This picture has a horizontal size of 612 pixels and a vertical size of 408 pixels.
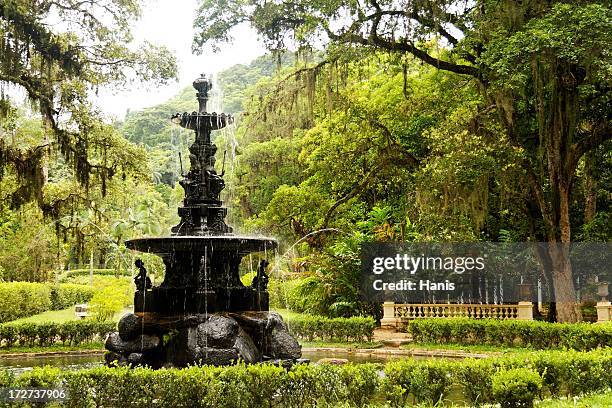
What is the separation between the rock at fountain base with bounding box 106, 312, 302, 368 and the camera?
9602mm

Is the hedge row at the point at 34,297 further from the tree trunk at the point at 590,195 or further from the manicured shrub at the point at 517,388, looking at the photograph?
the manicured shrub at the point at 517,388

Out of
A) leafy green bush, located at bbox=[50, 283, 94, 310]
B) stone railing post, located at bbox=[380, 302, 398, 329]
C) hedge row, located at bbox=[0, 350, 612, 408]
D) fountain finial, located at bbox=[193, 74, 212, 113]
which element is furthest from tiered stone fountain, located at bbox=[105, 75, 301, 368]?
leafy green bush, located at bbox=[50, 283, 94, 310]

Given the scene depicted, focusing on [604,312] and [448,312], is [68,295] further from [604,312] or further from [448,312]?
[604,312]

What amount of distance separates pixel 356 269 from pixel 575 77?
1038 centimetres

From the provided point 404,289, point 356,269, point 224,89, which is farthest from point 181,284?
point 224,89

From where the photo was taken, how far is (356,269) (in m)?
23.7

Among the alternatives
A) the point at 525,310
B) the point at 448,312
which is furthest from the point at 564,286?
the point at 448,312

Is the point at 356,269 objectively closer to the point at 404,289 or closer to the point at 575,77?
the point at 404,289

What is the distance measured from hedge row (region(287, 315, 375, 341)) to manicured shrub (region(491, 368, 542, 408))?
477 inches

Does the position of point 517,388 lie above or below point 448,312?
above

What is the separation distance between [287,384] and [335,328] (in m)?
12.2

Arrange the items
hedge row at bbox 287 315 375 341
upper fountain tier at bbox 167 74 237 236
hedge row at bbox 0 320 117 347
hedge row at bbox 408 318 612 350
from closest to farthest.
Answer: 1. upper fountain tier at bbox 167 74 237 236
2. hedge row at bbox 408 318 612 350
3. hedge row at bbox 0 320 117 347
4. hedge row at bbox 287 315 375 341

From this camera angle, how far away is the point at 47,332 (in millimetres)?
18141

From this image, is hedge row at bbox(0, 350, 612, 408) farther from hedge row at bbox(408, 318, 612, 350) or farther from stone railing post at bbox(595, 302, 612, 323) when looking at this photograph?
stone railing post at bbox(595, 302, 612, 323)
